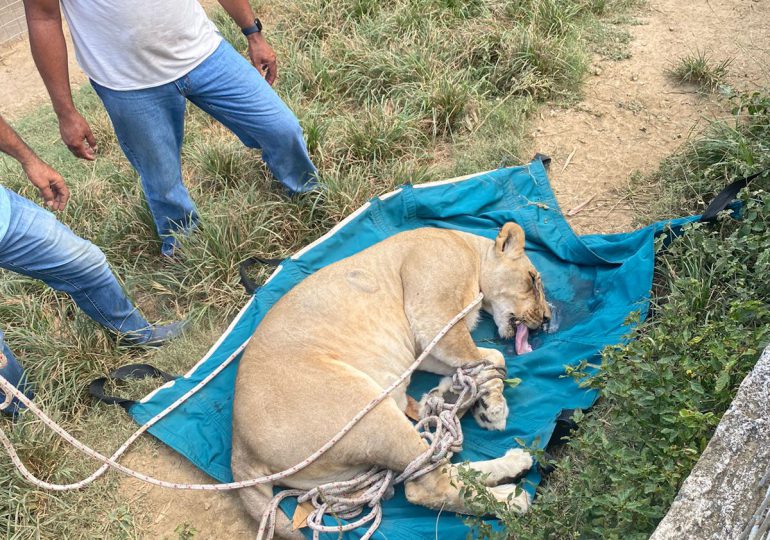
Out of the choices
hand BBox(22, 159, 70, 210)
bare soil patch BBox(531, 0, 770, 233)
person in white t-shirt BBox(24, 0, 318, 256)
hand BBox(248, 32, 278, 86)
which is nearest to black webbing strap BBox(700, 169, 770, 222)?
bare soil patch BBox(531, 0, 770, 233)

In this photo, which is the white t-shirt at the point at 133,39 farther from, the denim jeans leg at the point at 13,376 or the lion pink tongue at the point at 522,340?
the lion pink tongue at the point at 522,340

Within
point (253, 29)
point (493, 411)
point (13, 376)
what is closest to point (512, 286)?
point (493, 411)

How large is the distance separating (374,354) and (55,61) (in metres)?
2.49

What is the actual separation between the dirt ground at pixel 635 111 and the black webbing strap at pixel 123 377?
359mm

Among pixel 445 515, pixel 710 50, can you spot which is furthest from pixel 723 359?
pixel 710 50

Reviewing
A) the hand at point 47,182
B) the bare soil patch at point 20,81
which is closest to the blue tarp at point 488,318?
the hand at point 47,182

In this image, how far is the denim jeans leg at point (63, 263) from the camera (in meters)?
3.70

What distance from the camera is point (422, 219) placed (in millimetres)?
5070

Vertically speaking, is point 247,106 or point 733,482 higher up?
point 247,106

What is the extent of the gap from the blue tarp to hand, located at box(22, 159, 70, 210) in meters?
1.21

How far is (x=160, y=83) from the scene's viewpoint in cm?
431

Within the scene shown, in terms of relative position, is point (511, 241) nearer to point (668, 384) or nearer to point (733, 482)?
point (668, 384)

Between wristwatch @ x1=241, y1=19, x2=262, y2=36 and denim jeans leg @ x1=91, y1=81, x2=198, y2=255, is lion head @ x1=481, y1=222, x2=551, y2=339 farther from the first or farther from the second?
wristwatch @ x1=241, y1=19, x2=262, y2=36

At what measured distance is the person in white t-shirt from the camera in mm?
4117
